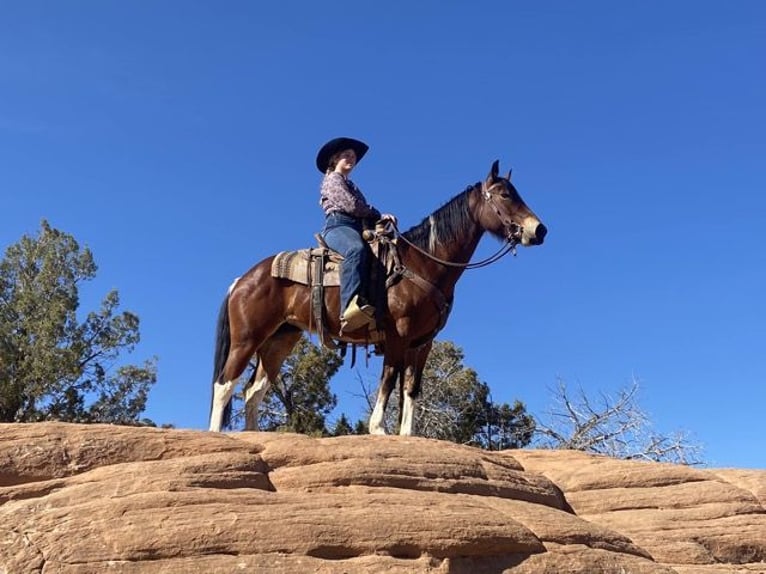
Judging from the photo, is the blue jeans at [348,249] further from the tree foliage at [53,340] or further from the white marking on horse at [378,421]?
the tree foliage at [53,340]

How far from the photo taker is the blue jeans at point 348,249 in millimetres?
9289

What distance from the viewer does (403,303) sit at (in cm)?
941

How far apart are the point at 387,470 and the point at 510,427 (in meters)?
15.3

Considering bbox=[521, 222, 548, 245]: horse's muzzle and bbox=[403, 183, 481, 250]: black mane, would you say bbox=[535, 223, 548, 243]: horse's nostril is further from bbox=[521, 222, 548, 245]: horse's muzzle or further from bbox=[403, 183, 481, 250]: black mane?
bbox=[403, 183, 481, 250]: black mane

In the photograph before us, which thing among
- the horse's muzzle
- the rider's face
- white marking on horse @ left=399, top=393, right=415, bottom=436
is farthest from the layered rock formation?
the rider's face

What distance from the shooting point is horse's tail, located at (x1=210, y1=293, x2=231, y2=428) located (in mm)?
9672

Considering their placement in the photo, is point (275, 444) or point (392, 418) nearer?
point (275, 444)

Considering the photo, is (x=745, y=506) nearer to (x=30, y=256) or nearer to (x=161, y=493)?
(x=161, y=493)

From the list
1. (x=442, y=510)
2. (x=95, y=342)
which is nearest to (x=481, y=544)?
(x=442, y=510)

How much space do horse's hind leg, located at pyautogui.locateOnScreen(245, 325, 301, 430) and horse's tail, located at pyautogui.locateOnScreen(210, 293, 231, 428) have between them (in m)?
0.46

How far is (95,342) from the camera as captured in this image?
27.7 meters

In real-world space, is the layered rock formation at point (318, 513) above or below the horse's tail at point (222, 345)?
below

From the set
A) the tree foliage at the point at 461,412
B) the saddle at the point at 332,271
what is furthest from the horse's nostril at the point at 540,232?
the tree foliage at the point at 461,412

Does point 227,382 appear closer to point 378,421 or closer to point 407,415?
point 378,421
